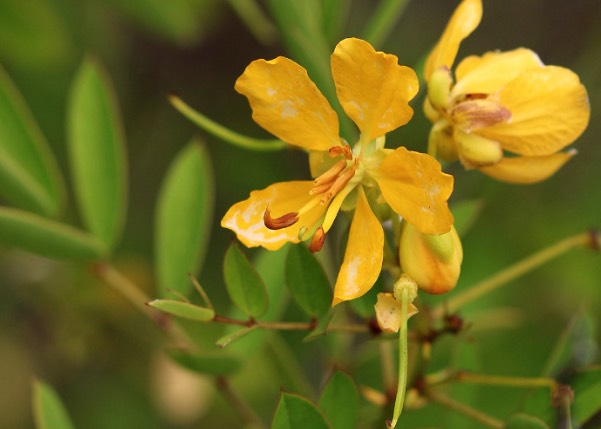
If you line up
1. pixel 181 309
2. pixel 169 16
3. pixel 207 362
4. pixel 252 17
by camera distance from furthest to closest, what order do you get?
pixel 169 16
pixel 252 17
pixel 207 362
pixel 181 309

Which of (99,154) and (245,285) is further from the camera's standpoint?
(99,154)

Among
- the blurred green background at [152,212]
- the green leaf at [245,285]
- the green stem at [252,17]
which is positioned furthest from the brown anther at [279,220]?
the blurred green background at [152,212]

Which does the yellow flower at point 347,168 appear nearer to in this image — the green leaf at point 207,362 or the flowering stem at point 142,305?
the green leaf at point 207,362

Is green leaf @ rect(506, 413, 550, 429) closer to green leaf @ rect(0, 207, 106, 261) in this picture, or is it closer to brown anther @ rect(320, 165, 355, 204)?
brown anther @ rect(320, 165, 355, 204)

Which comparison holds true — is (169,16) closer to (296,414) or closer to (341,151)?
(341,151)

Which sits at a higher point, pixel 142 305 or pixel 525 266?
pixel 525 266

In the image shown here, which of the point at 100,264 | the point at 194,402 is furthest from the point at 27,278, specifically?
the point at 100,264

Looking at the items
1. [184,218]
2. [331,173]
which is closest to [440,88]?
[331,173]
